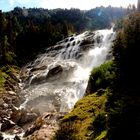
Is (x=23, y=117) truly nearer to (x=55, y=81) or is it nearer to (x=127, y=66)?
(x=55, y=81)

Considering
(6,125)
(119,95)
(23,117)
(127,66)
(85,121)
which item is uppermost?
(127,66)

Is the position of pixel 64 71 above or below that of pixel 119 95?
below

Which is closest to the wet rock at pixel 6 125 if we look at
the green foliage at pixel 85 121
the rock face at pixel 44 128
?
the rock face at pixel 44 128

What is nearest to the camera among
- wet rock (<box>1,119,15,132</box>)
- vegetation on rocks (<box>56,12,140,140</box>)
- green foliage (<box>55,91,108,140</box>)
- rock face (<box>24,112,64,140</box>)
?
vegetation on rocks (<box>56,12,140,140</box>)

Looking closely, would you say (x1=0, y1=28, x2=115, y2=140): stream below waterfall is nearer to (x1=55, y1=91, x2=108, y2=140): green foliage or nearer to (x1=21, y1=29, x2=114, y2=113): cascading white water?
(x1=21, y1=29, x2=114, y2=113): cascading white water

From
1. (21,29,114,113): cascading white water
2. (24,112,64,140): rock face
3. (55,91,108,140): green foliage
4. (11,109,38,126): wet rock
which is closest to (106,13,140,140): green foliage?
(55,91,108,140): green foliage

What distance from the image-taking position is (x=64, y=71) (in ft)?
240

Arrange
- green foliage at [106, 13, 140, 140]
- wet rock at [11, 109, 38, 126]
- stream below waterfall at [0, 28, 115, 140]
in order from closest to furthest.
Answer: green foliage at [106, 13, 140, 140], stream below waterfall at [0, 28, 115, 140], wet rock at [11, 109, 38, 126]

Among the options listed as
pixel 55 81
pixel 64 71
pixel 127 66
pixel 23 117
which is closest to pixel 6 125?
pixel 23 117

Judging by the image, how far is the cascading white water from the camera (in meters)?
56.8

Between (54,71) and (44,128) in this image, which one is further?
(54,71)

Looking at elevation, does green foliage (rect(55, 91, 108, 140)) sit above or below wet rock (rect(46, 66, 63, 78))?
above

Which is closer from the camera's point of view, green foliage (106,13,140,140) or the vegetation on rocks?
the vegetation on rocks

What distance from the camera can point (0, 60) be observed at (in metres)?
88.2
